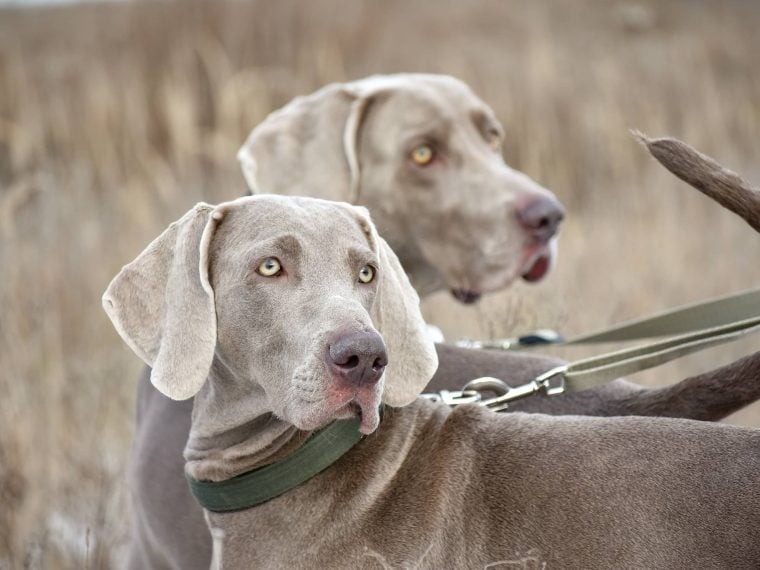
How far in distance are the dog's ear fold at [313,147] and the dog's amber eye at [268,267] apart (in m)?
1.28

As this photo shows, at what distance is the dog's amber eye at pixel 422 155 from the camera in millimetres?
3736

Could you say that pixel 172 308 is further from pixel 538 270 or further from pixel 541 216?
pixel 538 270

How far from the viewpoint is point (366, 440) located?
2395mm

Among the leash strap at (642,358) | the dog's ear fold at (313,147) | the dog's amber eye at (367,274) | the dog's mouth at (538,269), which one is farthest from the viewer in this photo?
the dog's mouth at (538,269)

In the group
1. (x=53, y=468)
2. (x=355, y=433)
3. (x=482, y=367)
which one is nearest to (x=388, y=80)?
(x=482, y=367)

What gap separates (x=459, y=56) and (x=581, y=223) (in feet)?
11.8

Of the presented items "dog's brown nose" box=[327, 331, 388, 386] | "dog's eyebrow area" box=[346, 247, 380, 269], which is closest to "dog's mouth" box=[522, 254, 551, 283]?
"dog's eyebrow area" box=[346, 247, 380, 269]

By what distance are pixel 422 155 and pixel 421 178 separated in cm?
9

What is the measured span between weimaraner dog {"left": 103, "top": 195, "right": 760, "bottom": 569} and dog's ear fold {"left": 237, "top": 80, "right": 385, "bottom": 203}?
45.6 inches

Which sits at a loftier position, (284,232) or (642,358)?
(284,232)

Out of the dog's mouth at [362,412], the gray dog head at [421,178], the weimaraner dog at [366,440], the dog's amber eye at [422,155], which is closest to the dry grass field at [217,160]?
the gray dog head at [421,178]

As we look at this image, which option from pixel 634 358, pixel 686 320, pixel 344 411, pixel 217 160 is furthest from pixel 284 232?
pixel 217 160

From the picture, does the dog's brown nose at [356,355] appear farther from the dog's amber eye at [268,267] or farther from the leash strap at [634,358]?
the leash strap at [634,358]

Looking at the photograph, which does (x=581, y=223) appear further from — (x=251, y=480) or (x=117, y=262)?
(x=251, y=480)
